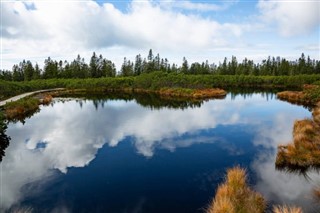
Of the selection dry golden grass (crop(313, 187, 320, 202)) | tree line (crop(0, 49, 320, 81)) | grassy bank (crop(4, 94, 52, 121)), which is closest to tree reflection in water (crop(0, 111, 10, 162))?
grassy bank (crop(4, 94, 52, 121))

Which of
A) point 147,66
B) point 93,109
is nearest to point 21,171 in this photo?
point 93,109

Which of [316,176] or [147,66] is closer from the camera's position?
[316,176]

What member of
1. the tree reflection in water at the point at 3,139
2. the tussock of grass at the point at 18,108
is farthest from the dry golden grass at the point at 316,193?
the tussock of grass at the point at 18,108

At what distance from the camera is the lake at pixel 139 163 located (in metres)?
13.5

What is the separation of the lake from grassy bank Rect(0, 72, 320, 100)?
104 feet

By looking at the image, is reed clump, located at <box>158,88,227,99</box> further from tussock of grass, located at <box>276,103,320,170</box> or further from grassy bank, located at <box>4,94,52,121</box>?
tussock of grass, located at <box>276,103,320,170</box>

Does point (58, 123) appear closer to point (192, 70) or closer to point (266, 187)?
point (266, 187)

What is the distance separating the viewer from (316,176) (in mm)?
15234

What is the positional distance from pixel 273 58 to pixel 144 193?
133 meters

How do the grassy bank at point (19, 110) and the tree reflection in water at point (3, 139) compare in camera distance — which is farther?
the grassy bank at point (19, 110)

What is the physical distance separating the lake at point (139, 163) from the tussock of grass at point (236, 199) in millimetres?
1348

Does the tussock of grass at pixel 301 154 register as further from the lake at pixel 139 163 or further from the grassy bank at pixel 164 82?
the grassy bank at pixel 164 82

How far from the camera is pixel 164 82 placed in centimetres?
7300

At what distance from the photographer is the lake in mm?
13492
